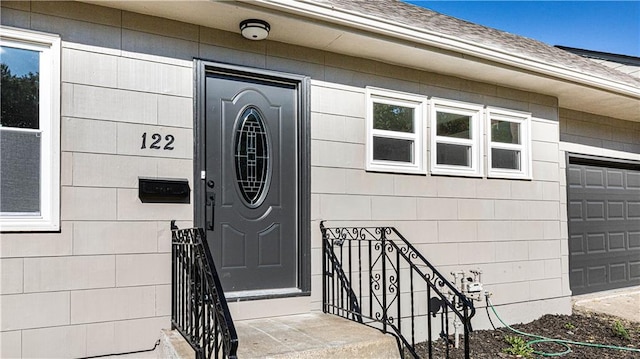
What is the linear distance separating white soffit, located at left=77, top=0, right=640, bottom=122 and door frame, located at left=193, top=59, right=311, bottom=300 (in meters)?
0.31

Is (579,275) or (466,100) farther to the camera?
(579,275)

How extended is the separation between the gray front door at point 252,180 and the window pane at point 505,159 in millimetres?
2434

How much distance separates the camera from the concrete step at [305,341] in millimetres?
2889

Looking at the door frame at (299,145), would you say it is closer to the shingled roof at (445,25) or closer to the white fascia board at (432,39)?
the white fascia board at (432,39)

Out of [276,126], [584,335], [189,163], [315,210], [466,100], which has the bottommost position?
[584,335]

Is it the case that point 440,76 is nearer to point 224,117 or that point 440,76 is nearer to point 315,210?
point 315,210

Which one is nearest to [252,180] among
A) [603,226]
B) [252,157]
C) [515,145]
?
[252,157]

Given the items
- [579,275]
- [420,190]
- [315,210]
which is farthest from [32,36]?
[579,275]

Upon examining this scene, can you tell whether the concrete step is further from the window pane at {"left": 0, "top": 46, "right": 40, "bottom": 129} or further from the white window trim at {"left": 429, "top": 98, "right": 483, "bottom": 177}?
the white window trim at {"left": 429, "top": 98, "right": 483, "bottom": 177}

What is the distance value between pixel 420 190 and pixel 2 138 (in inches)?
136

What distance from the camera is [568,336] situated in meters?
4.80

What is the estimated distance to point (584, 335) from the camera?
4859 millimetres

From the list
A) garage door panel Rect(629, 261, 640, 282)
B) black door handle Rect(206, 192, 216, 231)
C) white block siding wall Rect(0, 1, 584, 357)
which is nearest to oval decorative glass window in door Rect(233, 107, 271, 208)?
black door handle Rect(206, 192, 216, 231)

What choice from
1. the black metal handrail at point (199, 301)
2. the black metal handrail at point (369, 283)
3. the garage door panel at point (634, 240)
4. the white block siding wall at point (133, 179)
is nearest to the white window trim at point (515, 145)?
the white block siding wall at point (133, 179)
